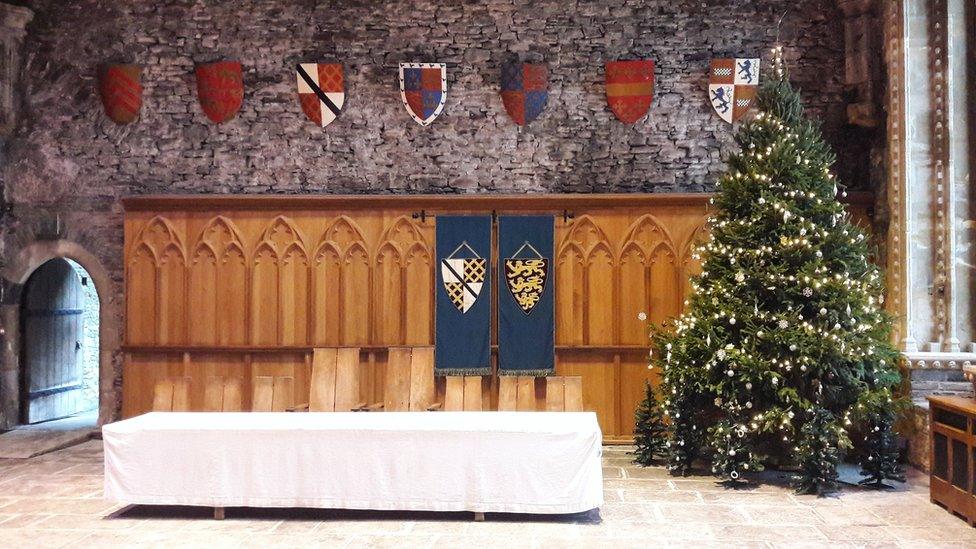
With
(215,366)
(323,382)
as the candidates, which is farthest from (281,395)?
(215,366)

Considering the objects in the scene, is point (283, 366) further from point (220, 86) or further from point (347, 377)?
point (220, 86)

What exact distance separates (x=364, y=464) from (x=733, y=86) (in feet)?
18.5

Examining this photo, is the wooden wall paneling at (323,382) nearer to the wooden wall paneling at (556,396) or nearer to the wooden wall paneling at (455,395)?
the wooden wall paneling at (455,395)

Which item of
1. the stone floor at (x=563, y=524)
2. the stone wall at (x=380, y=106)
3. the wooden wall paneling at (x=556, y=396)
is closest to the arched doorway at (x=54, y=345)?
the stone wall at (x=380, y=106)

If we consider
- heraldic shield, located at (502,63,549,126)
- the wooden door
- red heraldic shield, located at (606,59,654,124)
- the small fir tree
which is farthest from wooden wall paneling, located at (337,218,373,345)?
the small fir tree

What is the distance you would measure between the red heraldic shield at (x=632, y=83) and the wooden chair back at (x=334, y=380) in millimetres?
3839

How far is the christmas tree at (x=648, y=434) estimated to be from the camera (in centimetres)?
683

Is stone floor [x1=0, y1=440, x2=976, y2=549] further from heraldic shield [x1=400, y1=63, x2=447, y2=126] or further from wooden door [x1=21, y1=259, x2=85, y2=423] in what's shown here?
heraldic shield [x1=400, y1=63, x2=447, y2=126]

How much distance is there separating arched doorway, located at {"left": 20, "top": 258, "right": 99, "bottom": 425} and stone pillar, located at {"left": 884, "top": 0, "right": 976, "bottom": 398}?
8.80 m

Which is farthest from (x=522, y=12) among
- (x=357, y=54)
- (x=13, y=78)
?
(x=13, y=78)

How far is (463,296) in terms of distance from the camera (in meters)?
7.82

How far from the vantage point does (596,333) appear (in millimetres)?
7836

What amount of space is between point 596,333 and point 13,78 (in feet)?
22.8

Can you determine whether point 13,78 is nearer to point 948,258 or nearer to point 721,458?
point 721,458
